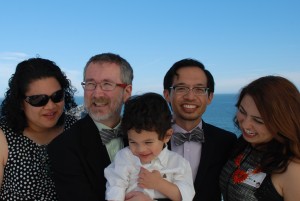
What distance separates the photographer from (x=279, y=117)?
3625mm

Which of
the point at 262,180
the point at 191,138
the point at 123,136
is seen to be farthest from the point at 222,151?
the point at 123,136

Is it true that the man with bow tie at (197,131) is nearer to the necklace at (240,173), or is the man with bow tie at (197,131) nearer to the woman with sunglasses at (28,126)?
the necklace at (240,173)

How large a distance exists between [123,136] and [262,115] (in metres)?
1.48

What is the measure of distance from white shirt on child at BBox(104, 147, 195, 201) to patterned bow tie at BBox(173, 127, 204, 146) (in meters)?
0.87

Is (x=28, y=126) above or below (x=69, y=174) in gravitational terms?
above

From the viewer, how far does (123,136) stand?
398 centimetres

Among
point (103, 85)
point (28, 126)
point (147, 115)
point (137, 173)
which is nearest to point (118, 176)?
point (137, 173)

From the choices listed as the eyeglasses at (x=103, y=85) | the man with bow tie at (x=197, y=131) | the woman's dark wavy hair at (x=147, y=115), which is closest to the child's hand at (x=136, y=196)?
the woman's dark wavy hair at (x=147, y=115)

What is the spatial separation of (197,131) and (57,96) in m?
1.84

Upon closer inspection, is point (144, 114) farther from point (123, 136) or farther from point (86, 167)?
point (86, 167)

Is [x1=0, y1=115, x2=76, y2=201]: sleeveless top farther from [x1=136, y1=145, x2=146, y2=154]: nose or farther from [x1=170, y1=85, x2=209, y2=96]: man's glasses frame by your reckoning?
[x1=170, y1=85, x2=209, y2=96]: man's glasses frame

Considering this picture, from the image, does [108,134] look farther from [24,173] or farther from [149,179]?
[24,173]

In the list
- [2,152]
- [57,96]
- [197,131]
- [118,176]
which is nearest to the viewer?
[118,176]

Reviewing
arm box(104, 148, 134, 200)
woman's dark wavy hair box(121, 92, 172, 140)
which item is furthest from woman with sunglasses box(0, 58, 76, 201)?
woman's dark wavy hair box(121, 92, 172, 140)
